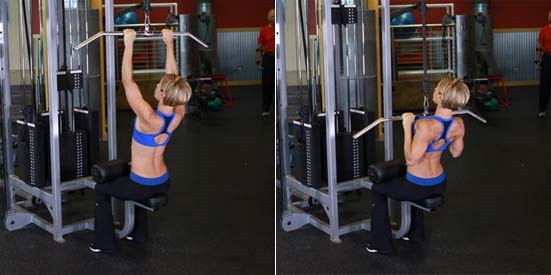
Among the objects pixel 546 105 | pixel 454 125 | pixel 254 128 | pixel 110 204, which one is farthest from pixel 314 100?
pixel 546 105

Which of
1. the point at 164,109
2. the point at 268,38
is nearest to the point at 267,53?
the point at 268,38

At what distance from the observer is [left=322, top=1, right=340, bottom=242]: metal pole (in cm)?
413

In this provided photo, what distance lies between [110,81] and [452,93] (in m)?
1.70

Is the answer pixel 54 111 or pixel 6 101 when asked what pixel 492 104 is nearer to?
pixel 54 111

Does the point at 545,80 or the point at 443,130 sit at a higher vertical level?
the point at 545,80

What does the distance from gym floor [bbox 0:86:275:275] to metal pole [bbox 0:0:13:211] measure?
352 mm

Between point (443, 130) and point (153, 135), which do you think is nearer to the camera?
point (153, 135)

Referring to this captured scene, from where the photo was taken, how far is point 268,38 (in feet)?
11.8

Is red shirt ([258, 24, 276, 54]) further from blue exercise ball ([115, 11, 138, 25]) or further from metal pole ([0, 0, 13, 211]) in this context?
metal pole ([0, 0, 13, 211])

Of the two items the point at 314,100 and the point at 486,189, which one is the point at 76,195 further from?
the point at 486,189

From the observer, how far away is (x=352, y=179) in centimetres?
464

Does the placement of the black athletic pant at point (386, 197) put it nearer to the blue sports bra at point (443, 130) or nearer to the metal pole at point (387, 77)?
the blue sports bra at point (443, 130)

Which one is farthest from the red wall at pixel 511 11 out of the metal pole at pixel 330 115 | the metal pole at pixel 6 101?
the metal pole at pixel 6 101

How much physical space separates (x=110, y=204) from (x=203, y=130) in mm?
673
